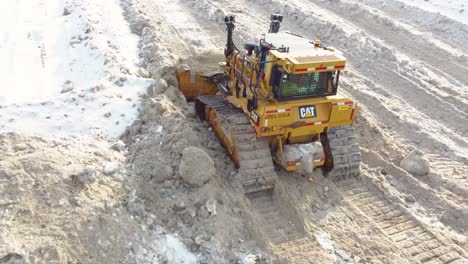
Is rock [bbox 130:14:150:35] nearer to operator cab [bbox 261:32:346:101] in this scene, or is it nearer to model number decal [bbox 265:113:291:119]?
operator cab [bbox 261:32:346:101]

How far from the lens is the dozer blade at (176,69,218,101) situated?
36.7 feet

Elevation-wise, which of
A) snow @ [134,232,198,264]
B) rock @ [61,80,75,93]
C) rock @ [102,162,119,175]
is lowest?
snow @ [134,232,198,264]

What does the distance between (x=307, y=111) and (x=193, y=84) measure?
3547mm

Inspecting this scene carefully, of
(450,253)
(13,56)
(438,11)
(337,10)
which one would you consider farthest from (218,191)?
(438,11)

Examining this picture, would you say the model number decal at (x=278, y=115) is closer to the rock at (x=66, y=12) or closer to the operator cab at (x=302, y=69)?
the operator cab at (x=302, y=69)

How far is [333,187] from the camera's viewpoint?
9.02m

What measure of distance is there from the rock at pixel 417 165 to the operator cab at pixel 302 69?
253 centimetres

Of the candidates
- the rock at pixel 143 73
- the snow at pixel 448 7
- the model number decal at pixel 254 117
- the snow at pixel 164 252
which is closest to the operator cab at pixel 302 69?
the model number decal at pixel 254 117

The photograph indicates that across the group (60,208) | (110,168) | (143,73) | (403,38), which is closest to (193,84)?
(143,73)

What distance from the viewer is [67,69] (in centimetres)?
1270

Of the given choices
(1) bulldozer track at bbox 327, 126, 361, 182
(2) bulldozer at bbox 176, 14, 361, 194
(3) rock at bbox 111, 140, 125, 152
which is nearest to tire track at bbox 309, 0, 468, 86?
(1) bulldozer track at bbox 327, 126, 361, 182

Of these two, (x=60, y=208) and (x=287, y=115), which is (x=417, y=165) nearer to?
(x=287, y=115)

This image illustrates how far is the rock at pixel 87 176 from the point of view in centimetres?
786

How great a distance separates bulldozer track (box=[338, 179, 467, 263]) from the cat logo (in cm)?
157
